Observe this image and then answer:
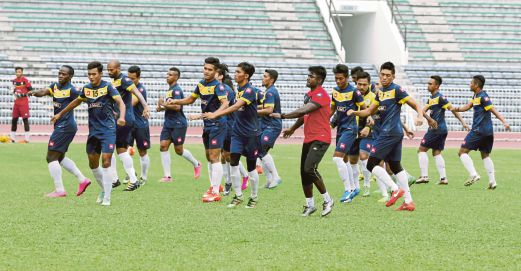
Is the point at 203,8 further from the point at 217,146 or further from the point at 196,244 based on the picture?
the point at 196,244

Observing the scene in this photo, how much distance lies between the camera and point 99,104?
12.6 metres

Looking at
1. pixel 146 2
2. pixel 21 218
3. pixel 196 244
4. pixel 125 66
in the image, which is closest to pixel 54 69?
pixel 125 66

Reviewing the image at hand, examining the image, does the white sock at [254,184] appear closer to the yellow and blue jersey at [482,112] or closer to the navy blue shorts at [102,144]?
the navy blue shorts at [102,144]

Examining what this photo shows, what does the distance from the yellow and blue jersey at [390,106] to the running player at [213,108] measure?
2.09 meters

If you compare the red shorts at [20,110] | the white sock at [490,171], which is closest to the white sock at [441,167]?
the white sock at [490,171]

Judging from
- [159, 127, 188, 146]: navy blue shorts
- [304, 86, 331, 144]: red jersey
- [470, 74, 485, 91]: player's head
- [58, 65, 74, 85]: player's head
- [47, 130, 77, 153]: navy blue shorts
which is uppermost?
[58, 65, 74, 85]: player's head

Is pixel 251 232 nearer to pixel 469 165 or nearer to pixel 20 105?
pixel 469 165

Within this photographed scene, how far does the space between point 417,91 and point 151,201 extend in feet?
71.4

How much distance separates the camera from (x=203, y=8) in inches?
1506

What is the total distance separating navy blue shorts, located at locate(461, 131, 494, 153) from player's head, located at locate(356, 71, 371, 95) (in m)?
3.05

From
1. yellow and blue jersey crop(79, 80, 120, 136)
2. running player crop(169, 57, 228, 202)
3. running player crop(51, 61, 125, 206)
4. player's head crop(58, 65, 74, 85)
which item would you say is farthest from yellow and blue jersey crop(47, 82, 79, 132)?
running player crop(169, 57, 228, 202)

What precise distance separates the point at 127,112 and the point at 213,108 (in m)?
2.02

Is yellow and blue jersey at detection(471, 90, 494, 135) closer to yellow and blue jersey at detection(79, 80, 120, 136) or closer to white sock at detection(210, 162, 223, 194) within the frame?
white sock at detection(210, 162, 223, 194)

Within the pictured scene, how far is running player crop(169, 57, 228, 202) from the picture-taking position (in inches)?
514
